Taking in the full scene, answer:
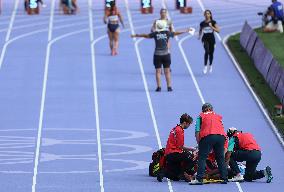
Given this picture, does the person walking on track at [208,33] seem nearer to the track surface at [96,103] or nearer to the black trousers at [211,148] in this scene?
the track surface at [96,103]

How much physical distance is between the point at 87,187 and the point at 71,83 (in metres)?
11.8

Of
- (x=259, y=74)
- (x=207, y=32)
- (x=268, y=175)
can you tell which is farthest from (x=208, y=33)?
(x=268, y=175)

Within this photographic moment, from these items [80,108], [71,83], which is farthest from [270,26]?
[80,108]

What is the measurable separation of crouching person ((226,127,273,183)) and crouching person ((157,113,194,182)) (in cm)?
72

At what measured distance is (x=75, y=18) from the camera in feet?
152

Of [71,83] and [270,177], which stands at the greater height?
[270,177]

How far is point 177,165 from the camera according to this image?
22.8 m

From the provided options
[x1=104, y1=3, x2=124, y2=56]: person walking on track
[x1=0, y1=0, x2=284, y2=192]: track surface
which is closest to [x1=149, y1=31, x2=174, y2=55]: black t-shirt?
[x1=0, y1=0, x2=284, y2=192]: track surface

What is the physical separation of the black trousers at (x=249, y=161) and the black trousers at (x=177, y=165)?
0.72 meters

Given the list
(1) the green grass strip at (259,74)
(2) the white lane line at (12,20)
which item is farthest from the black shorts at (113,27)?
(2) the white lane line at (12,20)

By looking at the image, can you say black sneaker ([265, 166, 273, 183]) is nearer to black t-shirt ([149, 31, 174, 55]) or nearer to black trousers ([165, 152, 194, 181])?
black trousers ([165, 152, 194, 181])

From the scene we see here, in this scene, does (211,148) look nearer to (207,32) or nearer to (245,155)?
(245,155)

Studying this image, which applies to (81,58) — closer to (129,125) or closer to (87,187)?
(129,125)

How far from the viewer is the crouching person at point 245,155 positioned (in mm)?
22766
